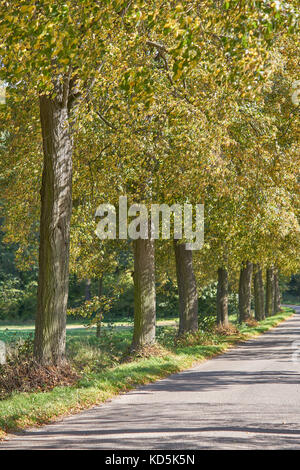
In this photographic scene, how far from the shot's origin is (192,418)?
9.19 m

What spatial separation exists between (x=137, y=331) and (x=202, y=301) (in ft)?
80.2

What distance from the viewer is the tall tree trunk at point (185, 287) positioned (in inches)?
928

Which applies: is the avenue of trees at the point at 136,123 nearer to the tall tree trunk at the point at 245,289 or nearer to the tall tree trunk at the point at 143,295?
the tall tree trunk at the point at 143,295

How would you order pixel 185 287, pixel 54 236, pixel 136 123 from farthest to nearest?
pixel 185 287
pixel 136 123
pixel 54 236

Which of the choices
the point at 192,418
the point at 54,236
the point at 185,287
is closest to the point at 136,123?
the point at 54,236

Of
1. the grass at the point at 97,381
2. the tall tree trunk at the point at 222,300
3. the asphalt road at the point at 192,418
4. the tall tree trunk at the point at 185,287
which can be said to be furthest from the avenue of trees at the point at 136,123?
the tall tree trunk at the point at 222,300

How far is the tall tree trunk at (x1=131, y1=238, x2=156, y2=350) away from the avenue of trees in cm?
3

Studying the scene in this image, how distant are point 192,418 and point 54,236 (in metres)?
5.15

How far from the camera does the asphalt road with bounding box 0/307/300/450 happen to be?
746 cm

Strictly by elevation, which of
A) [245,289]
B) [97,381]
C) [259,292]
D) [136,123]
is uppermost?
[136,123]

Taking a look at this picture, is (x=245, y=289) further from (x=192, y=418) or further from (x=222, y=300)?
(x=192, y=418)

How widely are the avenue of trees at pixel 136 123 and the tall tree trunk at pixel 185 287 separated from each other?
1.56 meters

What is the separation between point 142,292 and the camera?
1852 centimetres

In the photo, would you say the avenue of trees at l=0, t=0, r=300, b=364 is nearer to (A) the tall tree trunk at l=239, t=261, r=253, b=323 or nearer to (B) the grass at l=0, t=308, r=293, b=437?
(B) the grass at l=0, t=308, r=293, b=437
